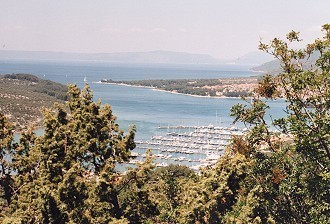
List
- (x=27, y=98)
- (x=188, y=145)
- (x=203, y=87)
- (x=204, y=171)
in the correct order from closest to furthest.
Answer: (x=204, y=171)
(x=188, y=145)
(x=27, y=98)
(x=203, y=87)

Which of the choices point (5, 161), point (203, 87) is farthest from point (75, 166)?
point (203, 87)

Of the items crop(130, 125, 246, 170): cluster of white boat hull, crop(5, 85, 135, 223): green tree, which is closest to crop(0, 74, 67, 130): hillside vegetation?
crop(130, 125, 246, 170): cluster of white boat hull

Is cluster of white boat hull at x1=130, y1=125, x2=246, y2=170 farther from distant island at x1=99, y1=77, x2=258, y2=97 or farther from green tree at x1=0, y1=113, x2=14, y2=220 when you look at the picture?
distant island at x1=99, y1=77, x2=258, y2=97

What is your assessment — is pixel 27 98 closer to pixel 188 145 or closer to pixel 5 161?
pixel 188 145

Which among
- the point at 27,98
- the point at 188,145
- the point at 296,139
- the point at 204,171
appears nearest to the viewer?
the point at 296,139

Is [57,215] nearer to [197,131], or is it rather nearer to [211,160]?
[211,160]

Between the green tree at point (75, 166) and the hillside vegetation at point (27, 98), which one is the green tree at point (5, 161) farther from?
the hillside vegetation at point (27, 98)

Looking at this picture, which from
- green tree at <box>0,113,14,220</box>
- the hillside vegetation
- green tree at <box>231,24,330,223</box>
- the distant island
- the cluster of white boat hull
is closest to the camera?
green tree at <box>231,24,330,223</box>
